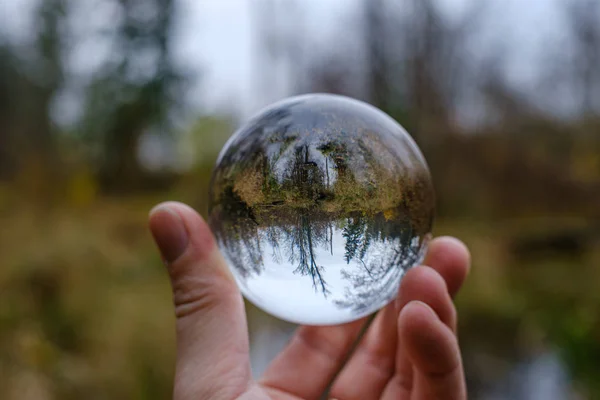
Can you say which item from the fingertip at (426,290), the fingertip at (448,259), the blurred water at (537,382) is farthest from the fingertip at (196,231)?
the blurred water at (537,382)

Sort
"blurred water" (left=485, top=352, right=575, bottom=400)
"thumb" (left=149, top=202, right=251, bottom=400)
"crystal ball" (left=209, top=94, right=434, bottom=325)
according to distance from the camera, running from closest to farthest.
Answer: "crystal ball" (left=209, top=94, right=434, bottom=325) < "thumb" (left=149, top=202, right=251, bottom=400) < "blurred water" (left=485, top=352, right=575, bottom=400)

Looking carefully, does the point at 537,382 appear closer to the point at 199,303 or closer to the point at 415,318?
the point at 415,318

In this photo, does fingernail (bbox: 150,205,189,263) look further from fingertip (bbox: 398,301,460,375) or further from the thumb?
fingertip (bbox: 398,301,460,375)

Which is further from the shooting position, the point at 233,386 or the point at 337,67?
the point at 337,67

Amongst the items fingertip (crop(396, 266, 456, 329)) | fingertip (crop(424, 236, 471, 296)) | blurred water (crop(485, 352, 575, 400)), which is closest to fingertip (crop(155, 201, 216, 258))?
fingertip (crop(396, 266, 456, 329))

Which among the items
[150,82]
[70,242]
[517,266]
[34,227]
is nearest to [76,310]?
[70,242]

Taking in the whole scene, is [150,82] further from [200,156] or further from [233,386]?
[233,386]
